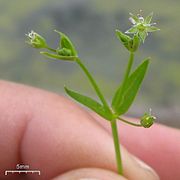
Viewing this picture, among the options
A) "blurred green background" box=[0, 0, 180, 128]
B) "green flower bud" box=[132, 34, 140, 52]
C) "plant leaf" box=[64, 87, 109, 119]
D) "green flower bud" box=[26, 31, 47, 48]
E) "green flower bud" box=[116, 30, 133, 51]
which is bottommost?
"plant leaf" box=[64, 87, 109, 119]

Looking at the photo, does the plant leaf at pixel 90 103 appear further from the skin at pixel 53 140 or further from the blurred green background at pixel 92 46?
the blurred green background at pixel 92 46

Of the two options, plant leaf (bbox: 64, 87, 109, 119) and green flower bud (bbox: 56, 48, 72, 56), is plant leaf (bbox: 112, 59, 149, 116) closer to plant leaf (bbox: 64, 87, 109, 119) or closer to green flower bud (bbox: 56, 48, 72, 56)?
plant leaf (bbox: 64, 87, 109, 119)

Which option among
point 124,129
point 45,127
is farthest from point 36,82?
point 45,127

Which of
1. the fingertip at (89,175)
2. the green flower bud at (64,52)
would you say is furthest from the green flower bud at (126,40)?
the fingertip at (89,175)

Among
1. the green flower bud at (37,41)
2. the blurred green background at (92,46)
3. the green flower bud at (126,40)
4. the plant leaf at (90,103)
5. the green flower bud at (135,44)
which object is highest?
the blurred green background at (92,46)

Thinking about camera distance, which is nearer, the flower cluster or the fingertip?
the flower cluster

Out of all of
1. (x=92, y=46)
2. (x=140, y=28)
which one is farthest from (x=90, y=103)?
(x=92, y=46)

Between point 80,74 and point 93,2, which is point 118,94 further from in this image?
point 93,2

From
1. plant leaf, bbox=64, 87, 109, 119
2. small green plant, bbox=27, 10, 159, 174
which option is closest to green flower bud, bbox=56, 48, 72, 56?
small green plant, bbox=27, 10, 159, 174
